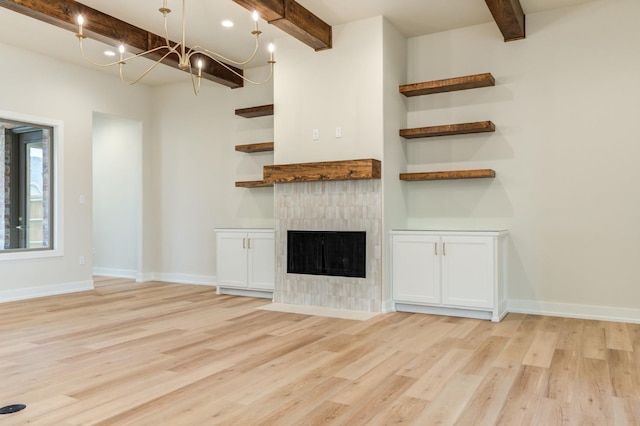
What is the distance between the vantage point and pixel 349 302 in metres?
4.87

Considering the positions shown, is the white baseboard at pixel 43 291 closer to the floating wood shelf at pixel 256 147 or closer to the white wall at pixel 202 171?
the white wall at pixel 202 171

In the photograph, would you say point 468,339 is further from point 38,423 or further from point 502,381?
point 38,423

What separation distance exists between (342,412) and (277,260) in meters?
3.02

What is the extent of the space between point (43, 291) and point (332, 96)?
413 centimetres

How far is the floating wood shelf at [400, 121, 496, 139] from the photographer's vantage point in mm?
4656

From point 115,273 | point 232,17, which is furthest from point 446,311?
point 115,273

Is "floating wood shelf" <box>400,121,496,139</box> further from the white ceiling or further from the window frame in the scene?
the window frame

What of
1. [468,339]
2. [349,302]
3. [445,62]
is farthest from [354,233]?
[445,62]

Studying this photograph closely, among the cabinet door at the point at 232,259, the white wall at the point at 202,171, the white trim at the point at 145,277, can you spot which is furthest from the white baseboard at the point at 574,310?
the white trim at the point at 145,277

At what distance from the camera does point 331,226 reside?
498 centimetres

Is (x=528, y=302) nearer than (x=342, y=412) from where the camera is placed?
No

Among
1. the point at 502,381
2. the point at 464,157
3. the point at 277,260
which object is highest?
the point at 464,157

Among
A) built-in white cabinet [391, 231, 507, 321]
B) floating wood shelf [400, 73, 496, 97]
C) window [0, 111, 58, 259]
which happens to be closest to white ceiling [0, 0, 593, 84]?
floating wood shelf [400, 73, 496, 97]

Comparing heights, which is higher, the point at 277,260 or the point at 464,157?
the point at 464,157
